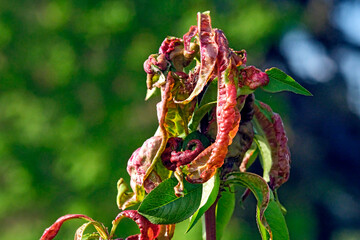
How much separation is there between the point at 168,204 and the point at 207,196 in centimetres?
6

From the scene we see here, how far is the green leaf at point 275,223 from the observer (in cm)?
91

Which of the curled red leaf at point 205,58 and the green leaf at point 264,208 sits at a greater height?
the curled red leaf at point 205,58

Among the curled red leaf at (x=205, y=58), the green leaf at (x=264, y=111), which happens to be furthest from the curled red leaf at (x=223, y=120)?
the green leaf at (x=264, y=111)

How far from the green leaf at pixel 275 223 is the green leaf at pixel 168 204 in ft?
0.36

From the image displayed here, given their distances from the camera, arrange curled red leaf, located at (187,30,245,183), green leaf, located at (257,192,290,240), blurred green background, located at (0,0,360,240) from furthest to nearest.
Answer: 1. blurred green background, located at (0,0,360,240)
2. green leaf, located at (257,192,290,240)
3. curled red leaf, located at (187,30,245,183)

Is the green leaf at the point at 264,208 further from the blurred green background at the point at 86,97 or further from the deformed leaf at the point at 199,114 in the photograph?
the blurred green background at the point at 86,97

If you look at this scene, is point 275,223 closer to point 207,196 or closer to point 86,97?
point 207,196

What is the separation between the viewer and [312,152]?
729cm

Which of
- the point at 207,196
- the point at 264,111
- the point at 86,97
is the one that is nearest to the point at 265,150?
the point at 264,111

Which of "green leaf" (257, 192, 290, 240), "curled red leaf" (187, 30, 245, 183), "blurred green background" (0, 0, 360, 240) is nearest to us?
"curled red leaf" (187, 30, 245, 183)

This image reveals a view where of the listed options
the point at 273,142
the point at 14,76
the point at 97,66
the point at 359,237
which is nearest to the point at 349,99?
the point at 359,237

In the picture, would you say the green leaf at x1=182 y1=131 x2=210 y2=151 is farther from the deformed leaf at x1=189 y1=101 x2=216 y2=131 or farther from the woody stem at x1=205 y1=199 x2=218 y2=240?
the woody stem at x1=205 y1=199 x2=218 y2=240

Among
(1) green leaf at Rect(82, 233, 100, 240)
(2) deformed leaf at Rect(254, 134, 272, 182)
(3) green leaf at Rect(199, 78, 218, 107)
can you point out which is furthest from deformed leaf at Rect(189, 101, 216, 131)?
(1) green leaf at Rect(82, 233, 100, 240)

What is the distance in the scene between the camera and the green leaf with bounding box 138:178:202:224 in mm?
851
